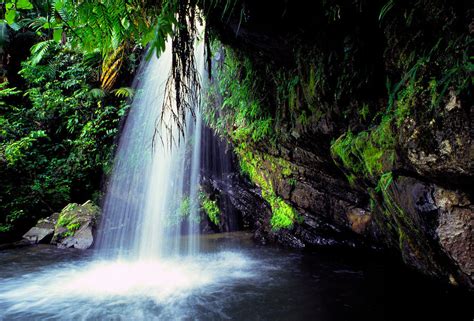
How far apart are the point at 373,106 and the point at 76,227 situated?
8.63 metres

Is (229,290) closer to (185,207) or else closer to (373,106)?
(373,106)

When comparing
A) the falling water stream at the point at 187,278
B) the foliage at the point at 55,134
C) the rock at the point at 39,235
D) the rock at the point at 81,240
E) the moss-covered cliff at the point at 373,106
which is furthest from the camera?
the foliage at the point at 55,134

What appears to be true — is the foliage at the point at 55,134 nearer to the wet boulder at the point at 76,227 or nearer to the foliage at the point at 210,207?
the wet boulder at the point at 76,227

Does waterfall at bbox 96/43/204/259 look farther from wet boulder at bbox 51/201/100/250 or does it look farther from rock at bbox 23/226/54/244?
rock at bbox 23/226/54/244

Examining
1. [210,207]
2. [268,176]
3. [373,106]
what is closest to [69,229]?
[210,207]

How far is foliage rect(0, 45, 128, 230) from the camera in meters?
9.95

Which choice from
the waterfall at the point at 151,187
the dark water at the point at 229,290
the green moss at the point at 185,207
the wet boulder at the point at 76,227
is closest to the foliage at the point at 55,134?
the waterfall at the point at 151,187

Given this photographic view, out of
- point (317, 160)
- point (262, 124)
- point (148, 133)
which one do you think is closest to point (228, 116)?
point (262, 124)

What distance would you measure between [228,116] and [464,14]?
4523 mm

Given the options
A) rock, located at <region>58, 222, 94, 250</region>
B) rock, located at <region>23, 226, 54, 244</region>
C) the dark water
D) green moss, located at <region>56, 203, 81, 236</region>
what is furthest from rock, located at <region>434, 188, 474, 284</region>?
rock, located at <region>23, 226, 54, 244</region>

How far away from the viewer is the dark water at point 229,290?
3.83 metres

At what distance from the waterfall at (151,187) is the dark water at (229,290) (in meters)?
1.80

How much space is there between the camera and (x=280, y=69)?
411 centimetres

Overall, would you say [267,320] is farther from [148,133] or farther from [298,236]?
[148,133]
